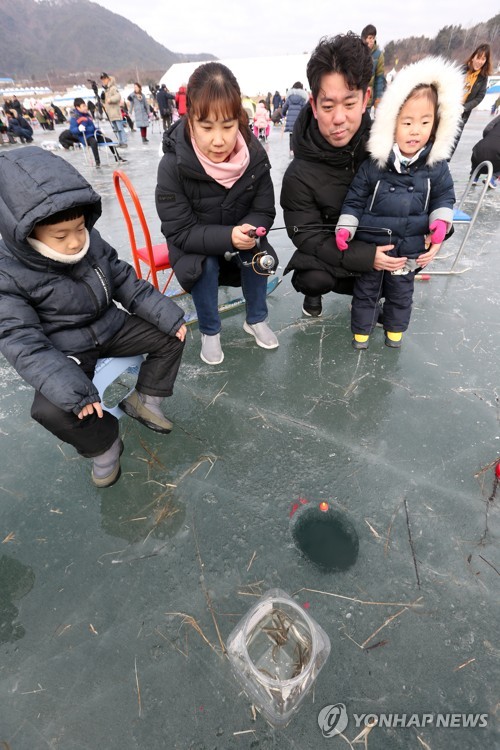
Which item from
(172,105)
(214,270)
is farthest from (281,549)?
(172,105)

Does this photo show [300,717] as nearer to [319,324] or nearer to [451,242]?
[319,324]

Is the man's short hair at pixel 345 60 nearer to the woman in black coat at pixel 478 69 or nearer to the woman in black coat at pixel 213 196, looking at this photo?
the woman in black coat at pixel 213 196

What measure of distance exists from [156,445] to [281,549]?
33.5 inches

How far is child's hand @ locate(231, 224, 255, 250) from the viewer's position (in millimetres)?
2225

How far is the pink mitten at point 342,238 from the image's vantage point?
7.65ft

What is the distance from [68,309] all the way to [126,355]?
39 cm

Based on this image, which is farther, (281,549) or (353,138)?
(353,138)

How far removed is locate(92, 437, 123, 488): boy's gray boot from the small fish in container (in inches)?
34.2

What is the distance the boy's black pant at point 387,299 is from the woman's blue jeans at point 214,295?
2.16 feet

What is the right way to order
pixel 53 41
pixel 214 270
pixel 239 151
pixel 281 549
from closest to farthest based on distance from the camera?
pixel 281 549 < pixel 239 151 < pixel 214 270 < pixel 53 41

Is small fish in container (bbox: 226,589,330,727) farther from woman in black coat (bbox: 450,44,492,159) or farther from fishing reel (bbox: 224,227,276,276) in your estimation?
woman in black coat (bbox: 450,44,492,159)

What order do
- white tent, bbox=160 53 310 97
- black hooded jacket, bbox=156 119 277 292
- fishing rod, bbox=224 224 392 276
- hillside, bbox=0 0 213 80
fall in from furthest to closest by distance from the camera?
1. hillside, bbox=0 0 213 80
2. white tent, bbox=160 53 310 97
3. fishing rod, bbox=224 224 392 276
4. black hooded jacket, bbox=156 119 277 292

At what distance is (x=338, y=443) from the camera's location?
2.02 metres

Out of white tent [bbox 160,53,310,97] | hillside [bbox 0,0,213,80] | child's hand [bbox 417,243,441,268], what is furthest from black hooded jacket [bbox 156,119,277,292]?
hillside [bbox 0,0,213,80]
